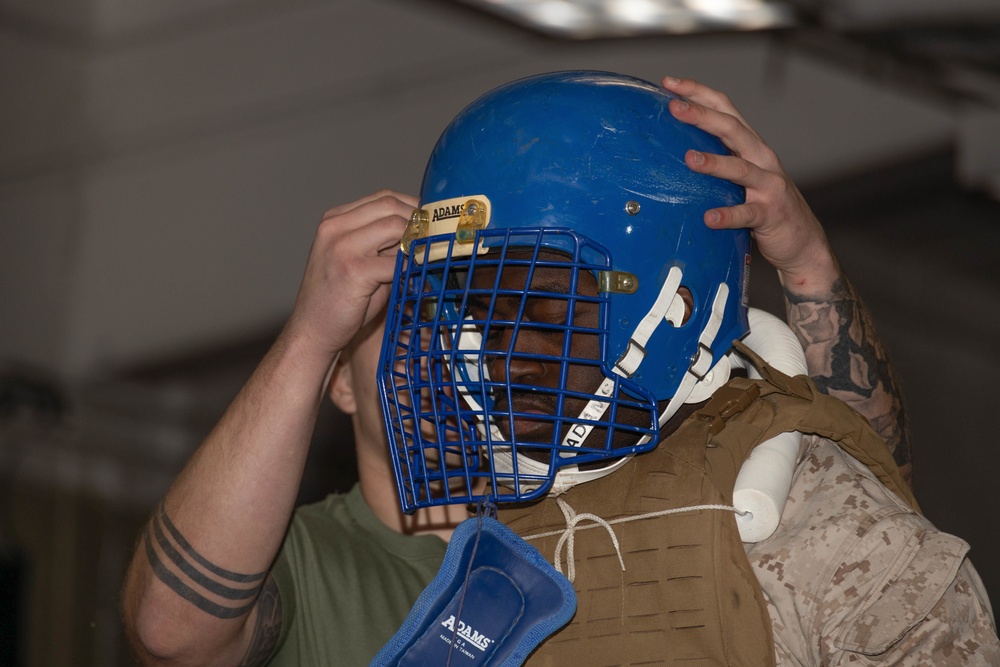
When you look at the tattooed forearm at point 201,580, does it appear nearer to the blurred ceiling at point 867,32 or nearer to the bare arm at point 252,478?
the bare arm at point 252,478

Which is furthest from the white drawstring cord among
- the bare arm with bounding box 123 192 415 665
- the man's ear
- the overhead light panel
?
the overhead light panel

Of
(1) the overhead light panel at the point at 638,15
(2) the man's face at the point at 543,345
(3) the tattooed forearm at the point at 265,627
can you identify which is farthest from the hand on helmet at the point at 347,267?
(1) the overhead light panel at the point at 638,15

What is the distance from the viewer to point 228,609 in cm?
185

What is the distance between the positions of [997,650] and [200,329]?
4.88m

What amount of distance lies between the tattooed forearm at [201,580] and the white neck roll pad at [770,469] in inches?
34.8

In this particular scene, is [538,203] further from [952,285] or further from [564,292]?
[952,285]

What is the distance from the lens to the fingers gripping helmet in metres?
1.59

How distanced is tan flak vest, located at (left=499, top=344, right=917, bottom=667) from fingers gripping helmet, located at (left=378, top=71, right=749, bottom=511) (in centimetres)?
7

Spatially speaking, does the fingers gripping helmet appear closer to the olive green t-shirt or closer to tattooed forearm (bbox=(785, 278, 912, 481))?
tattooed forearm (bbox=(785, 278, 912, 481))

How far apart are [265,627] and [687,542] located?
920 millimetres

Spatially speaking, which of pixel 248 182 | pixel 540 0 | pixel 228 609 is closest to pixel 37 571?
pixel 248 182

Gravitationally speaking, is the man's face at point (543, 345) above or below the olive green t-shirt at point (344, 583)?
above

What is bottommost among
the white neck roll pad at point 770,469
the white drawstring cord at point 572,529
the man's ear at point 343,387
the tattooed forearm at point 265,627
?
the tattooed forearm at point 265,627

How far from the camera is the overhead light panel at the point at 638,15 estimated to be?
5473mm
